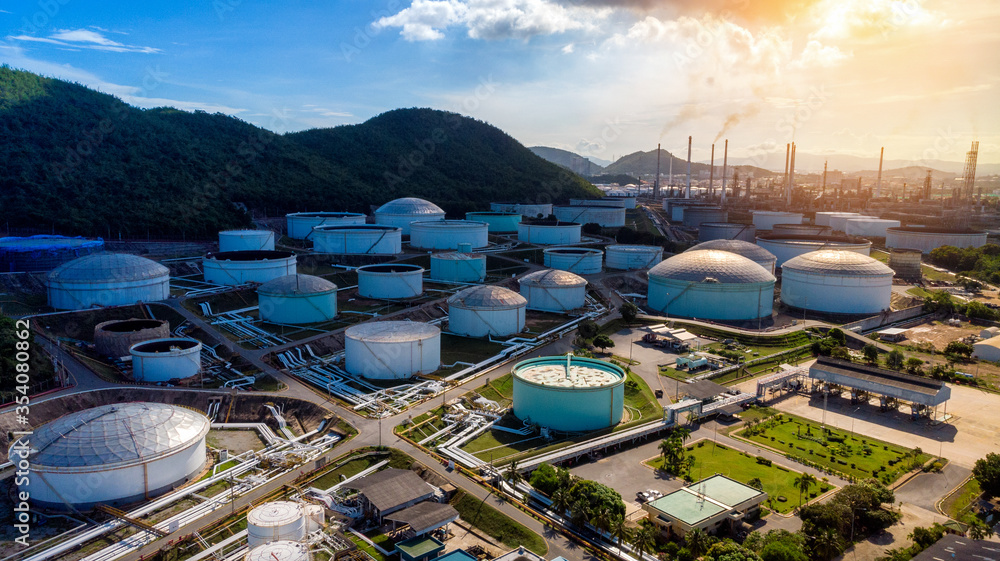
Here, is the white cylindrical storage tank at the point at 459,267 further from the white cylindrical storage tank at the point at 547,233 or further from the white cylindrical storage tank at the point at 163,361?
the white cylindrical storage tank at the point at 163,361

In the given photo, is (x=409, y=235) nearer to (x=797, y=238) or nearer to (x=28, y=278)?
(x=28, y=278)

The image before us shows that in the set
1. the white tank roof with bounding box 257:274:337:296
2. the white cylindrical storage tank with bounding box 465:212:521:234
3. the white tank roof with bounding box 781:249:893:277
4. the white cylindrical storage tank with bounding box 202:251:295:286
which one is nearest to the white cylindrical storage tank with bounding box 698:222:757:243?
the white cylindrical storage tank with bounding box 465:212:521:234

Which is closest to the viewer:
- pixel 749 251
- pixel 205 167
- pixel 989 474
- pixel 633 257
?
pixel 989 474

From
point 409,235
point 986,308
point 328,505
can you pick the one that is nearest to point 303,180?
point 409,235

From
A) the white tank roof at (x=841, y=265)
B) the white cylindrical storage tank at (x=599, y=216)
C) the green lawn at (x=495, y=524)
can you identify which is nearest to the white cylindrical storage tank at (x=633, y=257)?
the white tank roof at (x=841, y=265)

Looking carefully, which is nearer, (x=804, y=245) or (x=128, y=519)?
(x=128, y=519)

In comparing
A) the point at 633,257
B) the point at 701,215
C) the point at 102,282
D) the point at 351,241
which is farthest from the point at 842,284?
the point at 102,282

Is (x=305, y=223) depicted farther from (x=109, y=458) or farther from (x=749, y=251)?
(x=109, y=458)
